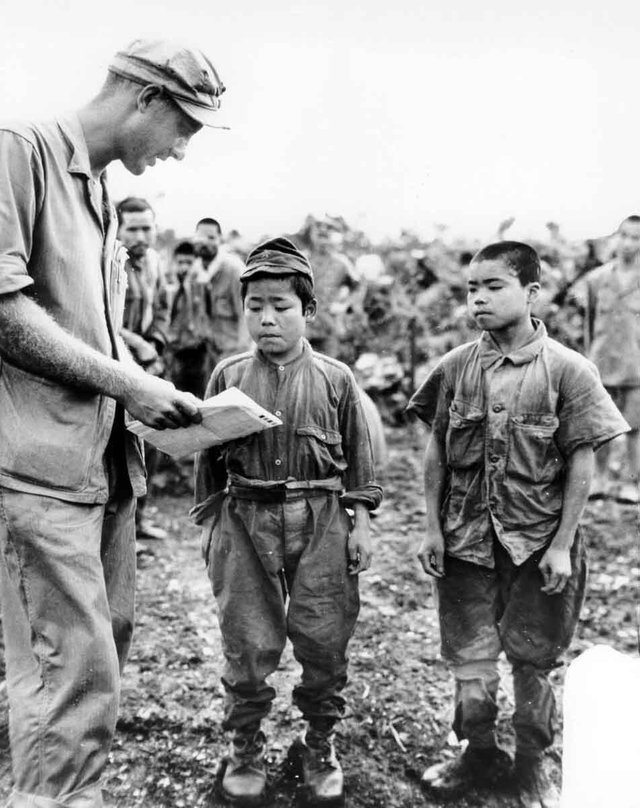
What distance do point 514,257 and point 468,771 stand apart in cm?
181

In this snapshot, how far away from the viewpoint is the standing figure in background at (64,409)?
6.56 ft

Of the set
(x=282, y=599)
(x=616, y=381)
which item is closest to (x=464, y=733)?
(x=282, y=599)

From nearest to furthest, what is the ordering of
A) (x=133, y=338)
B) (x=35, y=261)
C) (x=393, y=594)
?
(x=35, y=261) → (x=393, y=594) → (x=133, y=338)

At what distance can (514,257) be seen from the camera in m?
2.85

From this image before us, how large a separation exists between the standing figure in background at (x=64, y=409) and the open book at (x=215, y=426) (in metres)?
0.06

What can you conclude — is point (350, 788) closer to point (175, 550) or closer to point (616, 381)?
point (175, 550)

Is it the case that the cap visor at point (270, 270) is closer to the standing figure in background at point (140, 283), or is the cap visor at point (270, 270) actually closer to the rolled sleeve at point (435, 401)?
the rolled sleeve at point (435, 401)

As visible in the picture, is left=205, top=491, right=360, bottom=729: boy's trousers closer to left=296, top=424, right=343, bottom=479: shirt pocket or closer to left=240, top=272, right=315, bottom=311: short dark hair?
left=296, top=424, right=343, bottom=479: shirt pocket

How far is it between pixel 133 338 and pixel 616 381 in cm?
368

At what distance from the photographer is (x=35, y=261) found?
2.07m

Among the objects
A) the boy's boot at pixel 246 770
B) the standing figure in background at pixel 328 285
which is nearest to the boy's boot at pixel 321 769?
the boy's boot at pixel 246 770

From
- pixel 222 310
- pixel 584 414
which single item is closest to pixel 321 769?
pixel 584 414

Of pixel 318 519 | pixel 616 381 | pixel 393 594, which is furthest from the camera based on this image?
pixel 616 381

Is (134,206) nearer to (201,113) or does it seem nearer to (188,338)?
(188,338)
